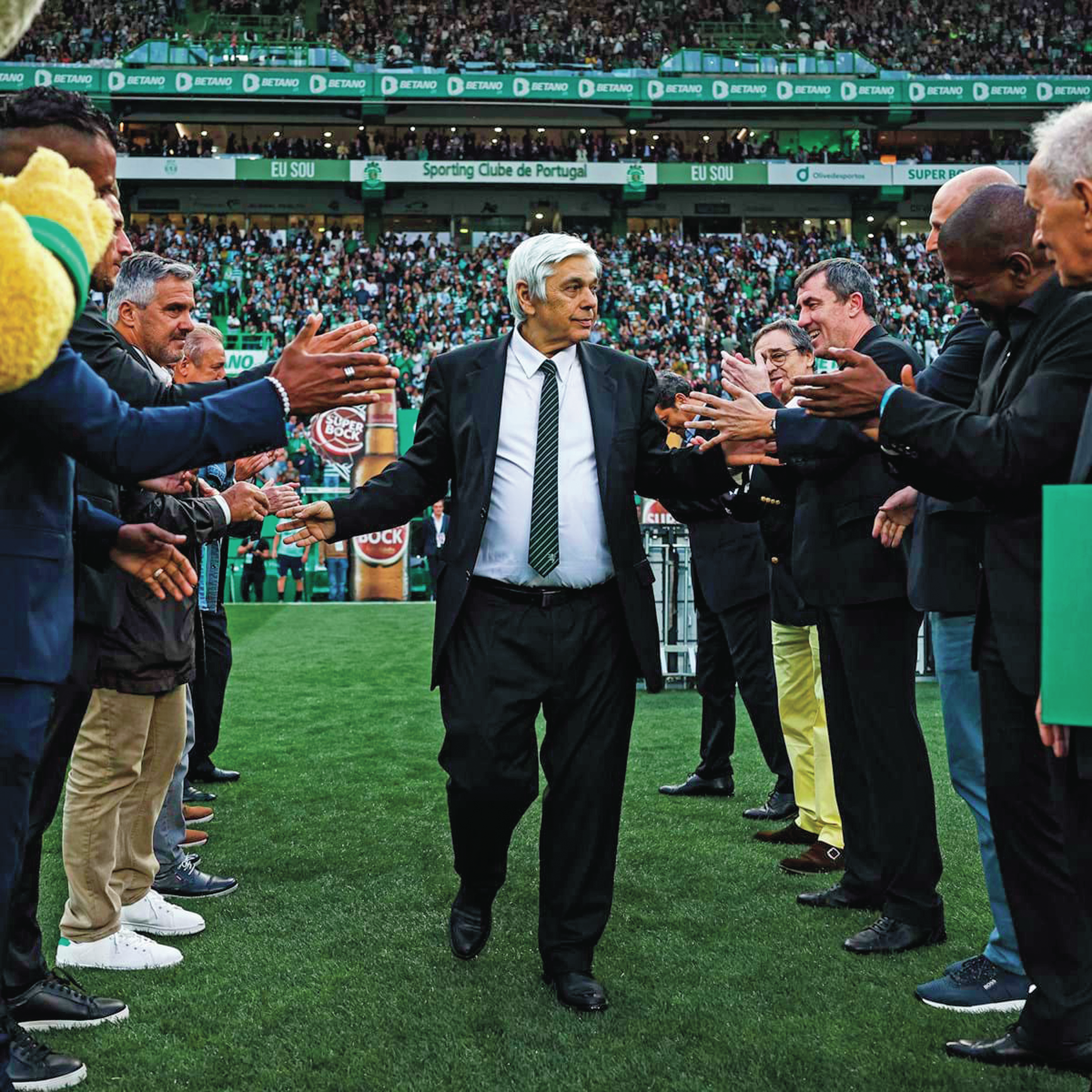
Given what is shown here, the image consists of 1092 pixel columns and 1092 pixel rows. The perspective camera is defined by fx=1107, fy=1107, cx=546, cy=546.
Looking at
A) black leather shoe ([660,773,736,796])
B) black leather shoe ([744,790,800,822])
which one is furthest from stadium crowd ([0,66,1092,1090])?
black leather shoe ([660,773,736,796])

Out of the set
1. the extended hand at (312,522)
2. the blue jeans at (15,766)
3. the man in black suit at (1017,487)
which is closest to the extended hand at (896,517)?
the man in black suit at (1017,487)

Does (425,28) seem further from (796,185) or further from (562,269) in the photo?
(562,269)

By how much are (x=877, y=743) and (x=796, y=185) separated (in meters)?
39.5

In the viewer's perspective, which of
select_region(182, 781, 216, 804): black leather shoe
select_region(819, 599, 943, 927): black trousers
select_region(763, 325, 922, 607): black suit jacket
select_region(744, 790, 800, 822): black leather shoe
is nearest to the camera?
select_region(819, 599, 943, 927): black trousers

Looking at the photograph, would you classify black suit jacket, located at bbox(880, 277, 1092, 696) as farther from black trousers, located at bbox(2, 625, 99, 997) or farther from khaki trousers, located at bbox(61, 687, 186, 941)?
khaki trousers, located at bbox(61, 687, 186, 941)

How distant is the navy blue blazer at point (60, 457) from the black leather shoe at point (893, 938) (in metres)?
2.42

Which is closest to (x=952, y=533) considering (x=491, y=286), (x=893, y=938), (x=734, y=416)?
(x=734, y=416)

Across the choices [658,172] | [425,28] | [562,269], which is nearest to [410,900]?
[562,269]

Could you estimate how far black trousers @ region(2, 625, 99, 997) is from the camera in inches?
109

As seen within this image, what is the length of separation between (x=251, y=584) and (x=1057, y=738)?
1675 centimetres

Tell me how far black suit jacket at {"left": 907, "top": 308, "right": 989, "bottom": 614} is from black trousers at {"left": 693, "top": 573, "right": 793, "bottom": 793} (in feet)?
6.38

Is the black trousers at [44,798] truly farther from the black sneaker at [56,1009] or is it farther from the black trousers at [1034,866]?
the black trousers at [1034,866]

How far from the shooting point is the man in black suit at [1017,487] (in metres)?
2.44

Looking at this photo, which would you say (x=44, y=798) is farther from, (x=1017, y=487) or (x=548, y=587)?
(x=1017, y=487)
